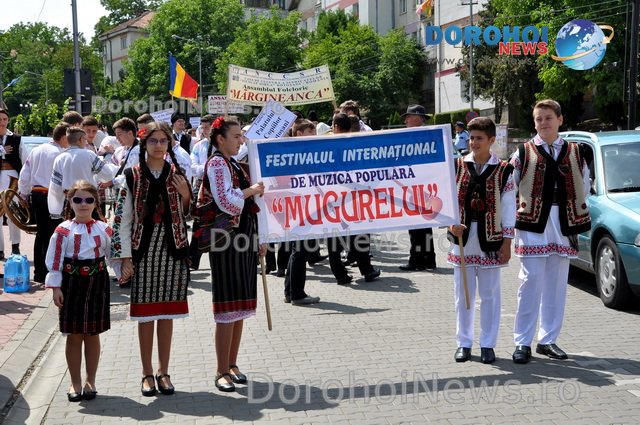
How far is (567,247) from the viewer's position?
670 centimetres

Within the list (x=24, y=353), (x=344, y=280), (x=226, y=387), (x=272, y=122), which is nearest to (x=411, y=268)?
(x=344, y=280)

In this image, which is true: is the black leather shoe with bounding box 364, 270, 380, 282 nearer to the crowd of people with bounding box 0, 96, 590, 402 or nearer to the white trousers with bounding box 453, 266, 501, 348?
the crowd of people with bounding box 0, 96, 590, 402

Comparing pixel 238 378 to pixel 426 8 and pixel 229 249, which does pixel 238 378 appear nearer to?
pixel 229 249

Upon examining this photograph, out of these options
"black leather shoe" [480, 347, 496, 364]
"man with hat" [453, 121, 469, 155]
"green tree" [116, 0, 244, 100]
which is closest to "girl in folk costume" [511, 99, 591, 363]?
"black leather shoe" [480, 347, 496, 364]

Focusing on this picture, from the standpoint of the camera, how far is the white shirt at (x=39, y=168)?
10484mm

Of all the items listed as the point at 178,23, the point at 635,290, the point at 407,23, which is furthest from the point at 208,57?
the point at 635,290

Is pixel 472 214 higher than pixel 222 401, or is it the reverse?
pixel 472 214

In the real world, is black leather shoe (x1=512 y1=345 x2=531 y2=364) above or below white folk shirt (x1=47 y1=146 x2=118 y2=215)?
below

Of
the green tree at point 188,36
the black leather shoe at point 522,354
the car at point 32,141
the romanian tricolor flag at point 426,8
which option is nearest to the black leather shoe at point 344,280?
the black leather shoe at point 522,354

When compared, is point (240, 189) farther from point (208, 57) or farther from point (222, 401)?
point (208, 57)

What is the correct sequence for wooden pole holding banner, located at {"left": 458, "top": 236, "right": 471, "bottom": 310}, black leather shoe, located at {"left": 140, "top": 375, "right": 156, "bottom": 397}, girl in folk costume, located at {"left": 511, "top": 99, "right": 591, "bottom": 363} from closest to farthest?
black leather shoe, located at {"left": 140, "top": 375, "right": 156, "bottom": 397} → wooden pole holding banner, located at {"left": 458, "top": 236, "right": 471, "bottom": 310} → girl in folk costume, located at {"left": 511, "top": 99, "right": 591, "bottom": 363}

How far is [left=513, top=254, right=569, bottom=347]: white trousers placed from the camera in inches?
263

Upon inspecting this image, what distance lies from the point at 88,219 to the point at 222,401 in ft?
5.20

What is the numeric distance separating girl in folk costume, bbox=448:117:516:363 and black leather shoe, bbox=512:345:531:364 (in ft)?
0.60
